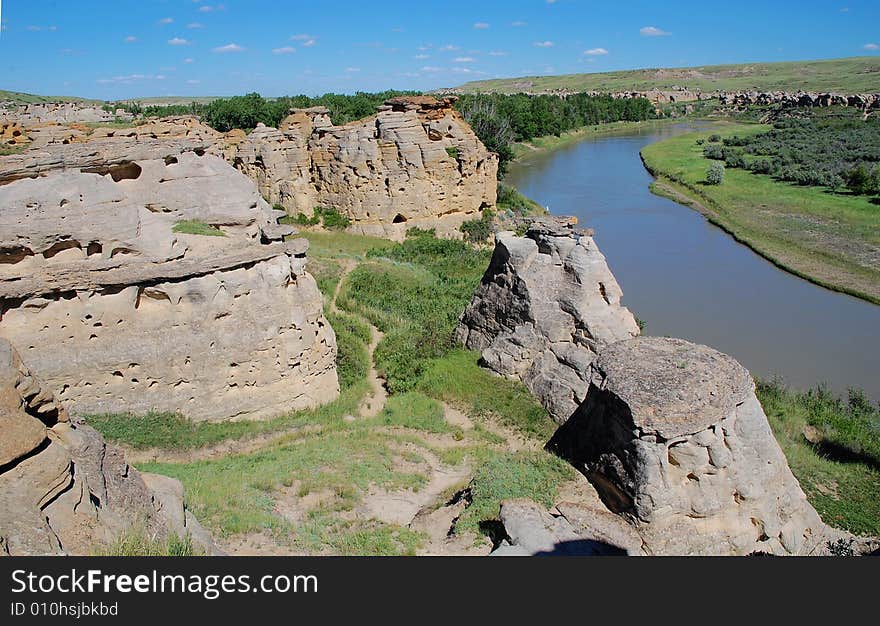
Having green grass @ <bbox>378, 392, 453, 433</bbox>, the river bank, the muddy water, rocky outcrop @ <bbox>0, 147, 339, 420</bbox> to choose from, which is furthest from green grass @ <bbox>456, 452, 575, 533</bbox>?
the river bank

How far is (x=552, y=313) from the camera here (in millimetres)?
12484

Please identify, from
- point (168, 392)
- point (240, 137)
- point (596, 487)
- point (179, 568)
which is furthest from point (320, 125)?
point (179, 568)

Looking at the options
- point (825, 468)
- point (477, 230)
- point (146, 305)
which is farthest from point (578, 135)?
point (146, 305)

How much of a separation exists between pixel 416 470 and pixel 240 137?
854 inches

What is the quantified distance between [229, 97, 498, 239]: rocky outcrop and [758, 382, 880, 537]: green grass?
1468cm

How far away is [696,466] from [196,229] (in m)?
9.14

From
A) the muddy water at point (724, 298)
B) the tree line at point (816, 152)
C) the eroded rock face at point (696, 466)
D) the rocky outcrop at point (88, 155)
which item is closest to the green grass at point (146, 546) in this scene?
the eroded rock face at point (696, 466)

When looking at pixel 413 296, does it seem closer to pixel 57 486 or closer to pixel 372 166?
pixel 372 166

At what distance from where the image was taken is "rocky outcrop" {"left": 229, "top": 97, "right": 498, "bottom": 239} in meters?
24.1

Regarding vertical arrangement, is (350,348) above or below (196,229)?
below

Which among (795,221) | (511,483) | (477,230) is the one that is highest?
(477,230)

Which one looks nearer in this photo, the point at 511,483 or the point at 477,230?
the point at 511,483

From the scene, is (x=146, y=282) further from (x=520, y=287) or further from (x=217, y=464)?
(x=520, y=287)

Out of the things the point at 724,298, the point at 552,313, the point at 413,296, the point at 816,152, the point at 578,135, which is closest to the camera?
the point at 552,313
